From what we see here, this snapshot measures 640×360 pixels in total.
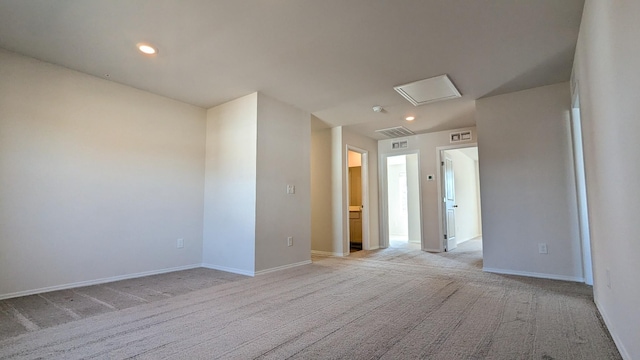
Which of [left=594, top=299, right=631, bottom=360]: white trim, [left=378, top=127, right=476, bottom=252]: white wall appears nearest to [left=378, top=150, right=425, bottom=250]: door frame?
[left=378, top=127, right=476, bottom=252]: white wall

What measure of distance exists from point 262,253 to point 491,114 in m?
3.58

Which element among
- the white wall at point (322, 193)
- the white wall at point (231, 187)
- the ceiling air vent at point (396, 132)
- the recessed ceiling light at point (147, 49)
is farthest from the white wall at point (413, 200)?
the recessed ceiling light at point (147, 49)

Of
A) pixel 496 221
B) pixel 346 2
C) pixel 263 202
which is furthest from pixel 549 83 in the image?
pixel 263 202

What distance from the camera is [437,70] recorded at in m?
3.35

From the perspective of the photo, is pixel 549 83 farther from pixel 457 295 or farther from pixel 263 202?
pixel 263 202

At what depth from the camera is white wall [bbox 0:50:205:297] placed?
296 centimetres

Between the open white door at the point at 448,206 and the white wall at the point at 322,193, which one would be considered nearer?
the white wall at the point at 322,193

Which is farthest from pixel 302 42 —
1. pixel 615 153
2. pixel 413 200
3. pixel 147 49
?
pixel 413 200

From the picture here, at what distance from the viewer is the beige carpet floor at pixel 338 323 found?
176cm

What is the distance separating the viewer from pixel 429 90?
3.86 meters

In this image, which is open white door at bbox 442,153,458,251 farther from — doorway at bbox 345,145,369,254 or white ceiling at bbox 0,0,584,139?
white ceiling at bbox 0,0,584,139

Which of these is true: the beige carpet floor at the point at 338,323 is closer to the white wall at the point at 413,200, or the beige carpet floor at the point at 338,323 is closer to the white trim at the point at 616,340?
the white trim at the point at 616,340

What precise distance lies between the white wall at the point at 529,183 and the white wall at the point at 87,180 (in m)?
4.15

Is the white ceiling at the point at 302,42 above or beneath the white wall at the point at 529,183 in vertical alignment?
above
